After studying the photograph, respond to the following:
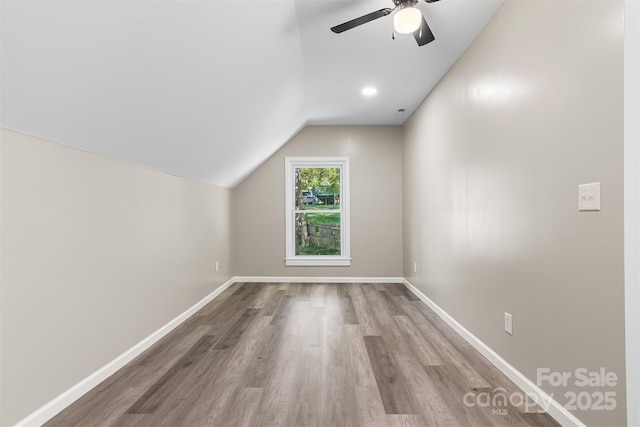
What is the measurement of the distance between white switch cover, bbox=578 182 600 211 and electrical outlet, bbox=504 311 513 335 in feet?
2.90

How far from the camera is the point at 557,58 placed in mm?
1631

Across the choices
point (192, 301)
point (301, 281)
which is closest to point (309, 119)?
point (301, 281)

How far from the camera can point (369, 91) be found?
11.8 ft

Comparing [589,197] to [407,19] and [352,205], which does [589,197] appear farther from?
[352,205]

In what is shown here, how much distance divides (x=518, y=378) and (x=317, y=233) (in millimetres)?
3560

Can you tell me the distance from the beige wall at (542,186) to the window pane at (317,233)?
7.79ft

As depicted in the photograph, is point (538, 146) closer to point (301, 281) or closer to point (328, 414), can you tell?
point (328, 414)

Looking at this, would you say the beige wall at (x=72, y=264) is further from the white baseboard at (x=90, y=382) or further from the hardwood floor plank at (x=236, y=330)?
the hardwood floor plank at (x=236, y=330)

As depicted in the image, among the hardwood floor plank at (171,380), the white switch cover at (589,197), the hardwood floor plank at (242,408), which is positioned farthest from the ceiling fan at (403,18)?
the hardwood floor plank at (171,380)

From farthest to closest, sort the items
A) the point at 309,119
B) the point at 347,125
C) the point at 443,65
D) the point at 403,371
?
the point at 347,125 → the point at 309,119 → the point at 443,65 → the point at 403,371

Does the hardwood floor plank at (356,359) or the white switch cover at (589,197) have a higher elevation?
the white switch cover at (589,197)

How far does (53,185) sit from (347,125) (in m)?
3.96

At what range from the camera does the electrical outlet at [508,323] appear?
2.05m

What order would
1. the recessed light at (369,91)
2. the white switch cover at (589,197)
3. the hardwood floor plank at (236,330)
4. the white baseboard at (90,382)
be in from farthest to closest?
the recessed light at (369,91)
the hardwood floor plank at (236,330)
the white baseboard at (90,382)
the white switch cover at (589,197)
